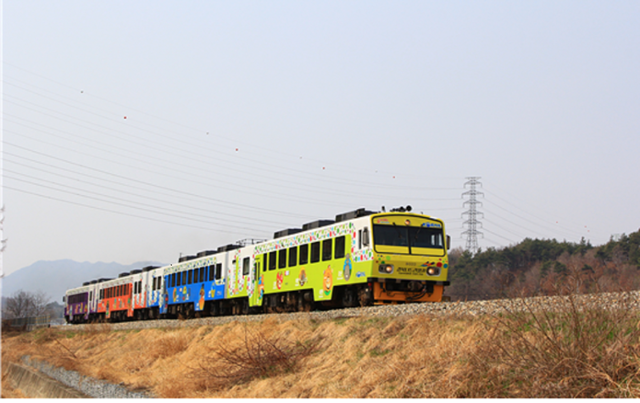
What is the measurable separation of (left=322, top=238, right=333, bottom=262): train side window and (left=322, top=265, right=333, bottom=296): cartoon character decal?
39 centimetres

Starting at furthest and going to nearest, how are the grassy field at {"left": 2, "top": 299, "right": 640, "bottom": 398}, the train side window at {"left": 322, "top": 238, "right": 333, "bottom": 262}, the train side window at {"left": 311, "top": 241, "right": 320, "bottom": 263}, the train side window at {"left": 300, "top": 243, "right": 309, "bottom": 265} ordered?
the train side window at {"left": 300, "top": 243, "right": 309, "bottom": 265}, the train side window at {"left": 311, "top": 241, "right": 320, "bottom": 263}, the train side window at {"left": 322, "top": 238, "right": 333, "bottom": 262}, the grassy field at {"left": 2, "top": 299, "right": 640, "bottom": 398}

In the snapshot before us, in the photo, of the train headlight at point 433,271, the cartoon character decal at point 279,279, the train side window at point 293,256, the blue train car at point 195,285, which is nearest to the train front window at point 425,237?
the train headlight at point 433,271

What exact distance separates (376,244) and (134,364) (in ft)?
26.6

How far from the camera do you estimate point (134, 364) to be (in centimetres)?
1880

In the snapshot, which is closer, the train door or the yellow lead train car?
the yellow lead train car

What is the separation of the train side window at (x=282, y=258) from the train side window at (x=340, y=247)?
3.58 meters

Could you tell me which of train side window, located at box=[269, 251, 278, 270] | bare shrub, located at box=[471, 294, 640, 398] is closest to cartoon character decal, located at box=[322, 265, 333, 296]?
train side window, located at box=[269, 251, 278, 270]

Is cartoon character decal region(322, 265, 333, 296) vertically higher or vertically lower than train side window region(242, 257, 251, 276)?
lower

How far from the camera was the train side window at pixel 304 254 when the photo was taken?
20781mm

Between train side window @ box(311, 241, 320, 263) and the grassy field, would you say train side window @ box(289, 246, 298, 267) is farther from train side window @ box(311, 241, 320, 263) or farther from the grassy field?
the grassy field

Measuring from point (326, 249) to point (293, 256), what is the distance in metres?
2.35

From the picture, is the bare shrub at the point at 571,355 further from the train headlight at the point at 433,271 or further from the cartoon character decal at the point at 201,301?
the cartoon character decal at the point at 201,301

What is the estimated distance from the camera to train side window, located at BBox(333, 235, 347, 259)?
61.8ft

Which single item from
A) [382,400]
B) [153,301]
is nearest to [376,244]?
[382,400]
